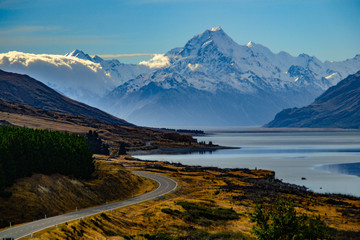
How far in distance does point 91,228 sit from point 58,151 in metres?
32.4

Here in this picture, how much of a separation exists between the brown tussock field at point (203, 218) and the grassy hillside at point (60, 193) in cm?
884

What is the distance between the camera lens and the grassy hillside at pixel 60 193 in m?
68.7

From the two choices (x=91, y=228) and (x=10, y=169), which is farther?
(x=10, y=169)

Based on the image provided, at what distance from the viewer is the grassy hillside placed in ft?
225

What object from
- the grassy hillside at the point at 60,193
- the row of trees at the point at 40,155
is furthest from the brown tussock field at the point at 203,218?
the row of trees at the point at 40,155

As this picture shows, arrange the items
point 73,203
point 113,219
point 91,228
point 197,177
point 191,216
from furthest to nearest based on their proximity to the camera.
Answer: point 197,177 < point 73,203 < point 191,216 < point 113,219 < point 91,228

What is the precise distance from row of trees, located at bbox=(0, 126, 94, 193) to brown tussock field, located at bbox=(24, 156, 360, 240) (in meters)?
16.8

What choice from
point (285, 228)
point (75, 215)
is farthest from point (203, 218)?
point (285, 228)

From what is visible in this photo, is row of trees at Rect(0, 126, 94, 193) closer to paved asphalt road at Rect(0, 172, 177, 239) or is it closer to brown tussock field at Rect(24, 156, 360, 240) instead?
paved asphalt road at Rect(0, 172, 177, 239)

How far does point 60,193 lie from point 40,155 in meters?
8.50

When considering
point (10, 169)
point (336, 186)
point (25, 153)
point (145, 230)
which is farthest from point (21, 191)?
point (336, 186)

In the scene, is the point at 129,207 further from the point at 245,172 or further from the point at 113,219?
the point at 245,172

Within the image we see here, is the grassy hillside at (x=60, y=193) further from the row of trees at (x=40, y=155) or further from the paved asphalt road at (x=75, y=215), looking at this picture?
the paved asphalt road at (x=75, y=215)

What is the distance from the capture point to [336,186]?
412ft
